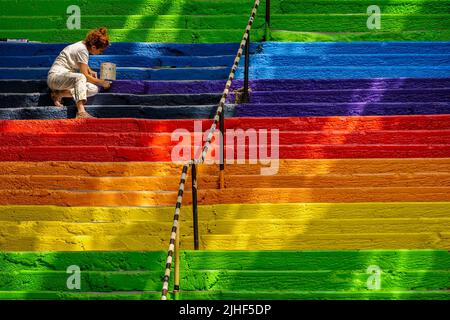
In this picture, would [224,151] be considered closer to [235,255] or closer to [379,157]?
[379,157]

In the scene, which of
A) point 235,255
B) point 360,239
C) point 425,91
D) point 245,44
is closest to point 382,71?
point 425,91

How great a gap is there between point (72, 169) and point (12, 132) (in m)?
1.39

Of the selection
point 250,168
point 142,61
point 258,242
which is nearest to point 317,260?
point 258,242

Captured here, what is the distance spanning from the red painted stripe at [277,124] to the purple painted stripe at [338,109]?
0.42 metres

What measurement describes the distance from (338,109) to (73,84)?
296 cm

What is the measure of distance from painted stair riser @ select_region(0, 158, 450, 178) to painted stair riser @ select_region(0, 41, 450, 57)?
10.5 feet

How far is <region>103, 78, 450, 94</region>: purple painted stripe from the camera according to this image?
12.1 metres

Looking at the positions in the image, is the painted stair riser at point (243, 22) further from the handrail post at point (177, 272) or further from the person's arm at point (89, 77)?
the handrail post at point (177, 272)

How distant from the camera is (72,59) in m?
11.9

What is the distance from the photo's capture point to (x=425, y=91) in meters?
11.9

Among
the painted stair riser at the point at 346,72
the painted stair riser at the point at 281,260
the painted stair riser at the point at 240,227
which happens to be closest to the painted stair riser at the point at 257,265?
the painted stair riser at the point at 281,260

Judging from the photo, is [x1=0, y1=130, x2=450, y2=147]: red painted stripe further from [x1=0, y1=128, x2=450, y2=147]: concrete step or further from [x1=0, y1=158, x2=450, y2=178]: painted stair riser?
[x1=0, y1=158, x2=450, y2=178]: painted stair riser

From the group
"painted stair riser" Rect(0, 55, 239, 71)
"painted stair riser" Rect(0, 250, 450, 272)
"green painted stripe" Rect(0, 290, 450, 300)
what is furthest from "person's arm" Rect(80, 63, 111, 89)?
"green painted stripe" Rect(0, 290, 450, 300)

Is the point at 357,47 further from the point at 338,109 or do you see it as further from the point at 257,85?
the point at 338,109
